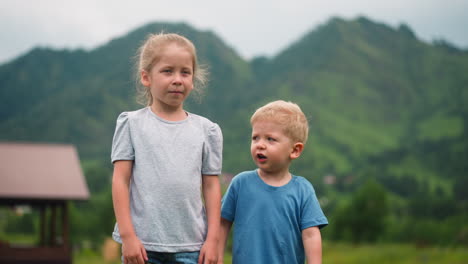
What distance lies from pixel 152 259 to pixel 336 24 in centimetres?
18419

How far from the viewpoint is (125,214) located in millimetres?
2859

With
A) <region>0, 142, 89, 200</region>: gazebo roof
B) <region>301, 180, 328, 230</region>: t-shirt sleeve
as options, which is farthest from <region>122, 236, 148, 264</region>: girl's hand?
<region>0, 142, 89, 200</region>: gazebo roof

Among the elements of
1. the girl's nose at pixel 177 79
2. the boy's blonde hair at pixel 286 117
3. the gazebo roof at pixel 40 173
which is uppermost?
the girl's nose at pixel 177 79

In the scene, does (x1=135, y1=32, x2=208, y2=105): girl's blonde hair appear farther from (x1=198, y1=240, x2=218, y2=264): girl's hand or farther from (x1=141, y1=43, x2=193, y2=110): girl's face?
(x1=198, y1=240, x2=218, y2=264): girl's hand

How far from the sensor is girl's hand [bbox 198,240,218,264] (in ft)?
9.69

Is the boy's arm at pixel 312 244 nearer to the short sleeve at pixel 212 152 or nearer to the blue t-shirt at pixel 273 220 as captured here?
the blue t-shirt at pixel 273 220

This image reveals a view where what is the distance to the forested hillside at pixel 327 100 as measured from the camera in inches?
4469

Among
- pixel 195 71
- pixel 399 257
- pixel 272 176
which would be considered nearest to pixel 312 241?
pixel 272 176

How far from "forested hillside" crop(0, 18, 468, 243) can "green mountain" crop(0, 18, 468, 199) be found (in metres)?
0.30

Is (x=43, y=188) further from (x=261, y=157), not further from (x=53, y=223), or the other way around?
(x=261, y=157)

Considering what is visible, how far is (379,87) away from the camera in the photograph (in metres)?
160

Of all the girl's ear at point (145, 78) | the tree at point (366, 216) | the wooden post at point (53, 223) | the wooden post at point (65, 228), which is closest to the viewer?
the girl's ear at point (145, 78)

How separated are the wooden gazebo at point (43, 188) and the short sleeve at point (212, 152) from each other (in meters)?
13.9

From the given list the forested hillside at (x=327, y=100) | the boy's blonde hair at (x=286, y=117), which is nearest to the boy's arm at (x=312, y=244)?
the boy's blonde hair at (x=286, y=117)
